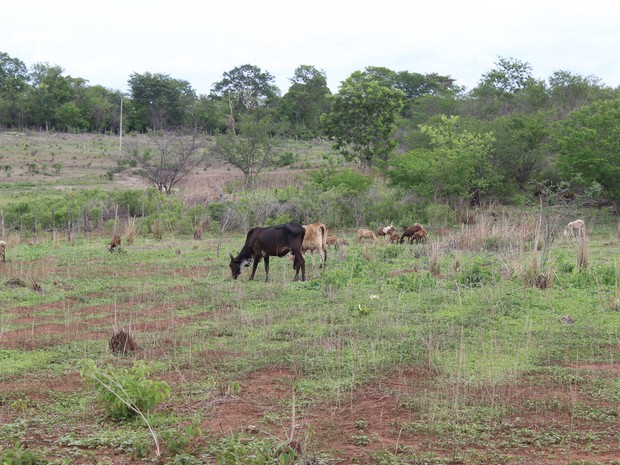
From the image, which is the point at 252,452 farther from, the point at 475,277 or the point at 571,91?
the point at 571,91

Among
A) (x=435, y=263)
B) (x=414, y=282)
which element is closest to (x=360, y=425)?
(x=414, y=282)

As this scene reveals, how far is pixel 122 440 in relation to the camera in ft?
20.0

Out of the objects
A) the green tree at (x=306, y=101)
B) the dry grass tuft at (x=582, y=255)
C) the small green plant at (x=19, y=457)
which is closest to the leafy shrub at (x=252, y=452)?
the small green plant at (x=19, y=457)

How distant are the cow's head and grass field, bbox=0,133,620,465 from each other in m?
0.22

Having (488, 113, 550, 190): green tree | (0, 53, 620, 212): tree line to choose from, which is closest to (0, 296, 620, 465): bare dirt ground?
(0, 53, 620, 212): tree line

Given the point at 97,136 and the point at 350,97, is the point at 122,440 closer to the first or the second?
the point at 350,97

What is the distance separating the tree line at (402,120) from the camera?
88.7 ft

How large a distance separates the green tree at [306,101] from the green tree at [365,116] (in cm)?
2428

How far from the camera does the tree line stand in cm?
2705

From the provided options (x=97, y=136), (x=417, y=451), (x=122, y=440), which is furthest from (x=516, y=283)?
(x=97, y=136)

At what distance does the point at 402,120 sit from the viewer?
148 feet

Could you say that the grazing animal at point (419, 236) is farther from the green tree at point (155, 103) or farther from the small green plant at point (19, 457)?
the green tree at point (155, 103)

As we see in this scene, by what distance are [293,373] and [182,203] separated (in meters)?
20.9

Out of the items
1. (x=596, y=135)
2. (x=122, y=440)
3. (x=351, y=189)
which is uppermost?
(x=596, y=135)
